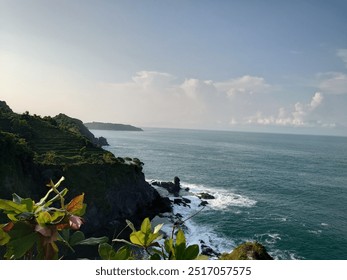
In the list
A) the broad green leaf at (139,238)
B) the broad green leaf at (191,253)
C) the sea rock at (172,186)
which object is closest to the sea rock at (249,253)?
the broad green leaf at (191,253)

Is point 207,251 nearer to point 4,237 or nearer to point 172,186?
point 172,186

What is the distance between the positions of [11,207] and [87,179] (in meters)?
49.5

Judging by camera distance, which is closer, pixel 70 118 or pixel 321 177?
pixel 321 177

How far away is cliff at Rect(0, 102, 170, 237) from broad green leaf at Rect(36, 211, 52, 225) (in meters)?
40.3

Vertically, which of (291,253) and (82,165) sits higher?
(82,165)

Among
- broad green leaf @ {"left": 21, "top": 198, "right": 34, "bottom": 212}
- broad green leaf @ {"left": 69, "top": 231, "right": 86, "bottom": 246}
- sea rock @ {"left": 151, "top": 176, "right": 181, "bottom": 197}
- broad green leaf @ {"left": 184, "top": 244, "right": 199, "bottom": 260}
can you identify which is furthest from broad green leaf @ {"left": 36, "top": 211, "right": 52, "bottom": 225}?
sea rock @ {"left": 151, "top": 176, "right": 181, "bottom": 197}

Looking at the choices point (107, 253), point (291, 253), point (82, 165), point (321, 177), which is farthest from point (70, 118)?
point (107, 253)

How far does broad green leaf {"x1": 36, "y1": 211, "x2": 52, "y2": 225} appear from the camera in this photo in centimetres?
178

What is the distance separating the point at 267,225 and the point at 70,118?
111 meters

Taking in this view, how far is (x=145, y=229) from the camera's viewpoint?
7.30 ft

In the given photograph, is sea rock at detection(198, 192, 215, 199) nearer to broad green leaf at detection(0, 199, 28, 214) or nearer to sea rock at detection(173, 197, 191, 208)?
sea rock at detection(173, 197, 191, 208)

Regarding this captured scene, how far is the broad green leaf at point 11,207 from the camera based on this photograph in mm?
1834
